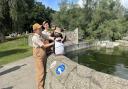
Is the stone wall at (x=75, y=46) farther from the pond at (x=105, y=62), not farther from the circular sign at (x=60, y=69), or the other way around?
the circular sign at (x=60, y=69)

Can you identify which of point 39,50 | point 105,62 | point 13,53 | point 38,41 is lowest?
point 105,62

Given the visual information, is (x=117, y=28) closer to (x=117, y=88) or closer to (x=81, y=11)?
(x=81, y=11)

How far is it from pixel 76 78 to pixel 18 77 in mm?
4617

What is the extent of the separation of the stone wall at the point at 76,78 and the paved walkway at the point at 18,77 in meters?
1.86

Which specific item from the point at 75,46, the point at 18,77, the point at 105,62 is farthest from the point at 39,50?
the point at 75,46

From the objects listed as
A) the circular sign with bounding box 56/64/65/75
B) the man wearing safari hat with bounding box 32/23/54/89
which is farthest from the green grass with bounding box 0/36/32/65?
the circular sign with bounding box 56/64/65/75

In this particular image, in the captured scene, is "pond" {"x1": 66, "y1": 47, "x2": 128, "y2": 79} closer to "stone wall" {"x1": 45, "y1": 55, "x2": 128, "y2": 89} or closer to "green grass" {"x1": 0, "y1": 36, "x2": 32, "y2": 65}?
"green grass" {"x1": 0, "y1": 36, "x2": 32, "y2": 65}

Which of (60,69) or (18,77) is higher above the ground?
(60,69)

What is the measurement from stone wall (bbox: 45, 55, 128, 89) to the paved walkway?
1.86 metres

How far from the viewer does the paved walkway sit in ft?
26.2

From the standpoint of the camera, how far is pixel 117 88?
3955mm

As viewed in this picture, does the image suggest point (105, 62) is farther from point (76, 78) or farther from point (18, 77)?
point (76, 78)

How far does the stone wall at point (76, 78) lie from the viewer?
411 centimetres

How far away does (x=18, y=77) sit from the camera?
30.2ft
